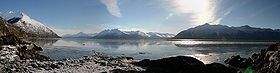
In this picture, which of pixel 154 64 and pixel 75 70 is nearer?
pixel 75 70

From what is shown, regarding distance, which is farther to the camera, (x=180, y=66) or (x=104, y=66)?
(x=180, y=66)

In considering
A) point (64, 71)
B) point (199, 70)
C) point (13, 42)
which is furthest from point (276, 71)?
point (13, 42)

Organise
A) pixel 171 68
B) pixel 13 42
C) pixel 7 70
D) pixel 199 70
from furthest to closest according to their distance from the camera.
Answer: pixel 13 42, pixel 171 68, pixel 199 70, pixel 7 70

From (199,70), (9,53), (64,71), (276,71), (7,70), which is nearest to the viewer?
(276,71)

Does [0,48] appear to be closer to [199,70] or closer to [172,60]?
[172,60]

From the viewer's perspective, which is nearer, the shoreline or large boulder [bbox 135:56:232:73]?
the shoreline

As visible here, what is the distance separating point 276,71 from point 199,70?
15.3 m

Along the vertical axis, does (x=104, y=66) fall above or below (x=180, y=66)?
above

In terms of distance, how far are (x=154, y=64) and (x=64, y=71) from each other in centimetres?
1526

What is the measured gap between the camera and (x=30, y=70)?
31625 millimetres

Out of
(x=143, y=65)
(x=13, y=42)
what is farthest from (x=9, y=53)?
(x=143, y=65)

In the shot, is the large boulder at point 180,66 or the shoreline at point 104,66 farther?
the large boulder at point 180,66

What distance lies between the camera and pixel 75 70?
3472 cm

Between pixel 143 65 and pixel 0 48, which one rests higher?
pixel 0 48
